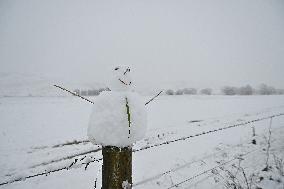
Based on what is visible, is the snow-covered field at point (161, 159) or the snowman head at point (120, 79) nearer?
the snowman head at point (120, 79)

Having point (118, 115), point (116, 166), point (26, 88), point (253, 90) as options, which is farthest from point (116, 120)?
point (253, 90)

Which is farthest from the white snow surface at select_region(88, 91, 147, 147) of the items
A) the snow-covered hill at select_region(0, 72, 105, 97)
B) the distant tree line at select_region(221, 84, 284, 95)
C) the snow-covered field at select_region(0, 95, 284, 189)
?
the distant tree line at select_region(221, 84, 284, 95)

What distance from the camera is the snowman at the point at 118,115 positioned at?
135 cm

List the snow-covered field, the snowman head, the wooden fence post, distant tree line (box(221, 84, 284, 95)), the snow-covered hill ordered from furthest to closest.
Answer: distant tree line (box(221, 84, 284, 95)) < the snow-covered hill < the snow-covered field < the snowman head < the wooden fence post

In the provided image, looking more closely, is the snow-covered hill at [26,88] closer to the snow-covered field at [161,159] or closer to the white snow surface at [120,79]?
the snow-covered field at [161,159]

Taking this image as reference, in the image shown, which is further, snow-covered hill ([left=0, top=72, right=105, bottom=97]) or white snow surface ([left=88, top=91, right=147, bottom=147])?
snow-covered hill ([left=0, top=72, right=105, bottom=97])

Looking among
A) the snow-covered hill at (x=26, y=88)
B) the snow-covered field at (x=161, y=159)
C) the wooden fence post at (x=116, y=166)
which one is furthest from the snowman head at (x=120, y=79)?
the snow-covered hill at (x=26, y=88)

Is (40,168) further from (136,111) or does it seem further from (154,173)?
(136,111)

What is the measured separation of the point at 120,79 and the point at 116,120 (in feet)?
0.86

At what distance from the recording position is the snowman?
1347 millimetres

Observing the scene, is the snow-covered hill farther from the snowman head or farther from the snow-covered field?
the snowman head

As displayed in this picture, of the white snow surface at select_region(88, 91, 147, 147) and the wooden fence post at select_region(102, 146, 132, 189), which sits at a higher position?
the white snow surface at select_region(88, 91, 147, 147)

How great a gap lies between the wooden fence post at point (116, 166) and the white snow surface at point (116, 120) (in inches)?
1.7

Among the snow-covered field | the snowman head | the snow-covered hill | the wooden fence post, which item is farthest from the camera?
the snow-covered hill
